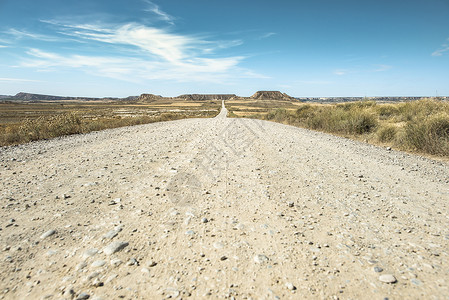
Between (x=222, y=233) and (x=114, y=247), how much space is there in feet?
4.62

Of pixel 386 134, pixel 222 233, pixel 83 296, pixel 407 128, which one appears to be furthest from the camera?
pixel 386 134

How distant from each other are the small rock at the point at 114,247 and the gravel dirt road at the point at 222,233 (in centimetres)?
1

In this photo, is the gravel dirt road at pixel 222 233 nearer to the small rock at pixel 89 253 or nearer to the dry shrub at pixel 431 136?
the small rock at pixel 89 253

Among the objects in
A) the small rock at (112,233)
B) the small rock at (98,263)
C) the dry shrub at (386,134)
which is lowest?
the small rock at (98,263)

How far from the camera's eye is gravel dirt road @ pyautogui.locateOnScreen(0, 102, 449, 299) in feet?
7.41

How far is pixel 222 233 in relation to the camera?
126 inches

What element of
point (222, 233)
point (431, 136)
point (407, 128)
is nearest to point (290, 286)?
point (222, 233)

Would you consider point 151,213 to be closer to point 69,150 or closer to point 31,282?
point 31,282

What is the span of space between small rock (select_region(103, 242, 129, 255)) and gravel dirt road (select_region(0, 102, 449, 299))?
0.04ft

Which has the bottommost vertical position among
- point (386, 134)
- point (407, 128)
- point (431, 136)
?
point (386, 134)

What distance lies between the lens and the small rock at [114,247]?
2744 millimetres

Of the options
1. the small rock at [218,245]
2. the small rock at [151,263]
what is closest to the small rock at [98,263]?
the small rock at [151,263]

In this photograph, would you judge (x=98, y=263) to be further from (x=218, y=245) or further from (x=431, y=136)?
(x=431, y=136)

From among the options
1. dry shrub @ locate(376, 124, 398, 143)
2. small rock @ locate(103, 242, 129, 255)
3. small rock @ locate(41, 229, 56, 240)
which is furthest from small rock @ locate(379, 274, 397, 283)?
dry shrub @ locate(376, 124, 398, 143)
